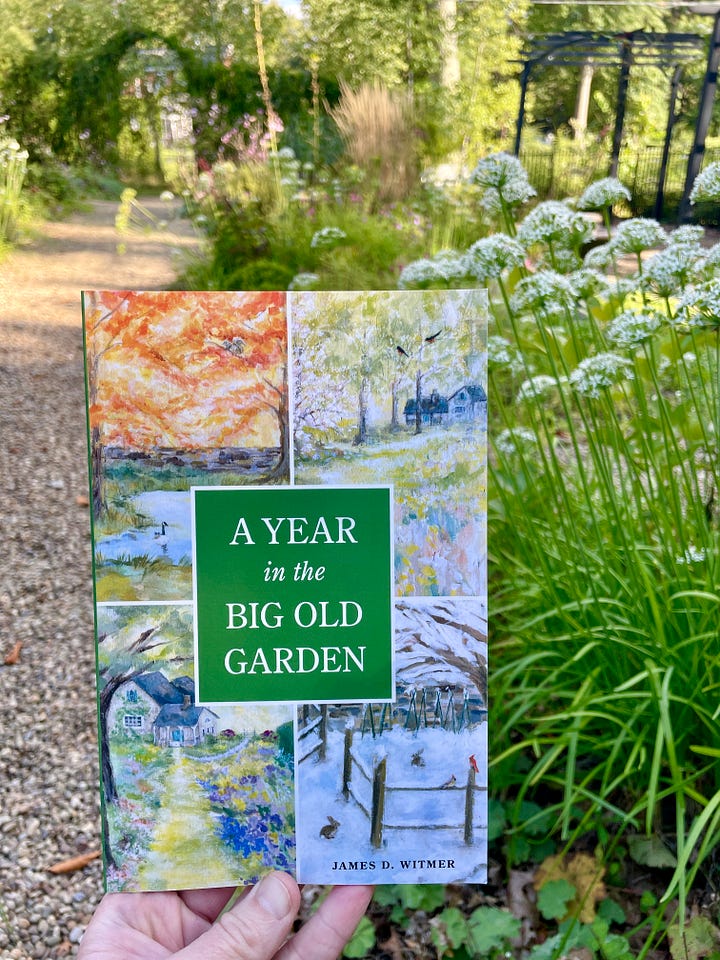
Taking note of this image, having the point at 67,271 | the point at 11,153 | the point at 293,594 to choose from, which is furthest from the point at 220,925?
the point at 11,153

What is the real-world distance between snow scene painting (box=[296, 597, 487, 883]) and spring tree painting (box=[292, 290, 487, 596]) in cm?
7

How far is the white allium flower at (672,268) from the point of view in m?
1.28

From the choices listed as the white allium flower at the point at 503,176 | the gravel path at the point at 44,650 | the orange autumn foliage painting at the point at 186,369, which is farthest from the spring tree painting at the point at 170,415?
the gravel path at the point at 44,650

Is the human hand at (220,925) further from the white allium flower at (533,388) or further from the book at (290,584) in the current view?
the white allium flower at (533,388)

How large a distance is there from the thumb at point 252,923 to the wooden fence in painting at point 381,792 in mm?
101

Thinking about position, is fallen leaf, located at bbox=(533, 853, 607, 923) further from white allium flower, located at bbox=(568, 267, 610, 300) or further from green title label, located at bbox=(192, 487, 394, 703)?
white allium flower, located at bbox=(568, 267, 610, 300)

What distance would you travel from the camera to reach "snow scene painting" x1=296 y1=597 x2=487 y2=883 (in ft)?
2.65

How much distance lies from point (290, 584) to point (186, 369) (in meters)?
0.23

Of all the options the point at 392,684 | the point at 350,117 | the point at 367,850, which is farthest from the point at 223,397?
the point at 350,117

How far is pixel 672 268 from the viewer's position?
1276 millimetres

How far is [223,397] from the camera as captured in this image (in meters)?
0.78

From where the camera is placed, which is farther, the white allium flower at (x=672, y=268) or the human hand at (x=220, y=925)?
the white allium flower at (x=672, y=268)

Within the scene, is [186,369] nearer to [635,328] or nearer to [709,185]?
[635,328]

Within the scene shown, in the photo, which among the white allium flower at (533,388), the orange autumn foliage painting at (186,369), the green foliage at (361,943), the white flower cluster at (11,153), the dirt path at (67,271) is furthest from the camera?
the white flower cluster at (11,153)
